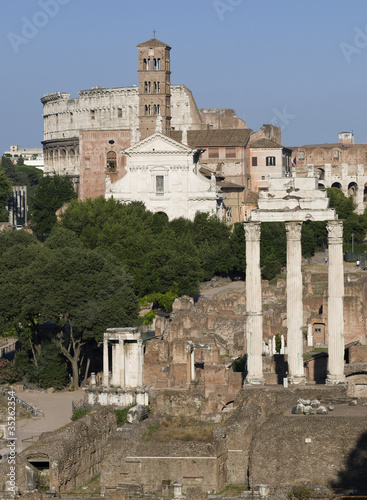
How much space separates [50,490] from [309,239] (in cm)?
6070

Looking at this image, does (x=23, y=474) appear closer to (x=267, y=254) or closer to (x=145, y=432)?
(x=145, y=432)

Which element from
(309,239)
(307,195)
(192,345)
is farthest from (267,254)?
(307,195)

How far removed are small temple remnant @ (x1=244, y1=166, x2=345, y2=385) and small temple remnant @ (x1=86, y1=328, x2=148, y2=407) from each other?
8.74 meters

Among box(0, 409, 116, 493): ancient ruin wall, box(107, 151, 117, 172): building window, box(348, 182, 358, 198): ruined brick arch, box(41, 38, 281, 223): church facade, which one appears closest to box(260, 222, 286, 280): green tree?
box(41, 38, 281, 223): church facade

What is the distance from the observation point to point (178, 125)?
135250mm

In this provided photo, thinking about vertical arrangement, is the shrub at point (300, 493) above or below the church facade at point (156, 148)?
below

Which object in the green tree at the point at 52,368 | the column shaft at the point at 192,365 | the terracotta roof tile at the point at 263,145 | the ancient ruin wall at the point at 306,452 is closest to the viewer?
the ancient ruin wall at the point at 306,452

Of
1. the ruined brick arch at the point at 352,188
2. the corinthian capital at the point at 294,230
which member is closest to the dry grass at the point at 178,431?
the corinthian capital at the point at 294,230

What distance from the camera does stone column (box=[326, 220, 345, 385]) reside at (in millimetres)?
35344

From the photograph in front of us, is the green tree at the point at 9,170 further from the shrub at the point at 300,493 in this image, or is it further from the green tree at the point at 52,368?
the shrub at the point at 300,493

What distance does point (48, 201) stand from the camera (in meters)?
106

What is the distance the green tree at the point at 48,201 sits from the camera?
101438mm

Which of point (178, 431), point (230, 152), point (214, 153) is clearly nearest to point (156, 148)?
point (214, 153)

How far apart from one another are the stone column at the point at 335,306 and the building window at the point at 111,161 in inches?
3043
